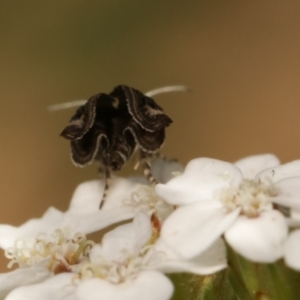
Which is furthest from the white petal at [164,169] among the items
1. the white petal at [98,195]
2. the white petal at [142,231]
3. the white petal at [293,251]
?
the white petal at [293,251]

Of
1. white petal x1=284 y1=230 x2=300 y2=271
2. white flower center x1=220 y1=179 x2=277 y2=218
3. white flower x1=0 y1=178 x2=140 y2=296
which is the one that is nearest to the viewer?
white petal x1=284 y1=230 x2=300 y2=271

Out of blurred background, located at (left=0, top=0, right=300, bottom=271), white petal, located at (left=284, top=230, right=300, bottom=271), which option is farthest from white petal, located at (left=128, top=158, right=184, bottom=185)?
blurred background, located at (left=0, top=0, right=300, bottom=271)

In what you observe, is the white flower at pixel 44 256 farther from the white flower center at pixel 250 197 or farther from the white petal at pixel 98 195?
the white flower center at pixel 250 197

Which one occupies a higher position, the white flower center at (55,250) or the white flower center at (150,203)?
the white flower center at (150,203)

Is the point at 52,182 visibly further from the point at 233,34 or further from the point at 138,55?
the point at 233,34

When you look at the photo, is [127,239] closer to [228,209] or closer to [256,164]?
[228,209]

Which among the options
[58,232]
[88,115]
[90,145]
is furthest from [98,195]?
[58,232]

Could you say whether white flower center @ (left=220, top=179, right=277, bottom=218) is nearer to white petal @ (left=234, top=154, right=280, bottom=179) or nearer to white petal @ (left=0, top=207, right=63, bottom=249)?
white petal @ (left=234, top=154, right=280, bottom=179)
